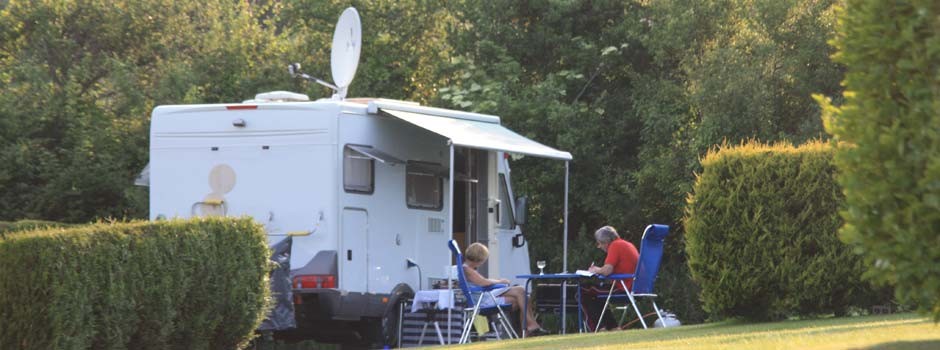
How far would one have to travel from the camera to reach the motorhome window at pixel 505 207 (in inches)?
559

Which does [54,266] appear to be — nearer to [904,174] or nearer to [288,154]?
[288,154]

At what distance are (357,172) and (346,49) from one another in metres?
2.35

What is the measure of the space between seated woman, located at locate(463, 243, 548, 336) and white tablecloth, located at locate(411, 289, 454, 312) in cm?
24

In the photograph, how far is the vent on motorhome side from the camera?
13383mm

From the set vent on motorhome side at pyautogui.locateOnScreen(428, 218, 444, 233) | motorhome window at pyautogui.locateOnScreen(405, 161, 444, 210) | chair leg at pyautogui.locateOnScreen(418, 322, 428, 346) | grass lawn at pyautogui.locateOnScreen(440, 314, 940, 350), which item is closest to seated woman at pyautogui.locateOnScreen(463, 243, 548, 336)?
chair leg at pyautogui.locateOnScreen(418, 322, 428, 346)

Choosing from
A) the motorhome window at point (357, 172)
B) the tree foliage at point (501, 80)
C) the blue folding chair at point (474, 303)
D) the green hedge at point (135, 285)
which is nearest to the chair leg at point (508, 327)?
the blue folding chair at point (474, 303)

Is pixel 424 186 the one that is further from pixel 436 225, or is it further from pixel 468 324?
pixel 468 324

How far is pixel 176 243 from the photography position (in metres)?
9.93

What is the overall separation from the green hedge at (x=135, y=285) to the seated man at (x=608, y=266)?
11.1ft

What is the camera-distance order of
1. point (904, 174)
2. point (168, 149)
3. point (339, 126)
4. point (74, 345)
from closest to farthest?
point (904, 174) → point (74, 345) → point (339, 126) → point (168, 149)

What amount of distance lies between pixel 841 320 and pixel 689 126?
7.39 m

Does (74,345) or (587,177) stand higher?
(587,177)

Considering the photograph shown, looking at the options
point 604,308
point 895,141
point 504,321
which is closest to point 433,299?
point 504,321

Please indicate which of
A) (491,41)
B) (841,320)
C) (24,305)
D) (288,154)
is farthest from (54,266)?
(491,41)
